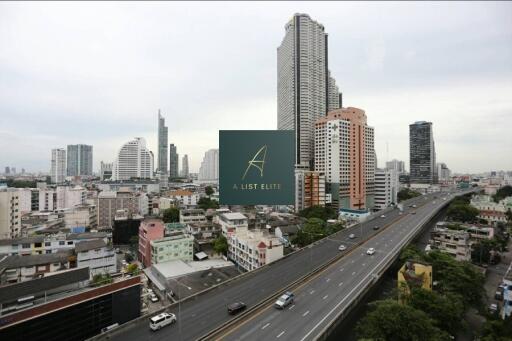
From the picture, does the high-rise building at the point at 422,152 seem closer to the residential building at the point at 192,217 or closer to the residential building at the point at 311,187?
the residential building at the point at 311,187

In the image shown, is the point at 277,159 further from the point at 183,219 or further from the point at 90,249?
the point at 183,219

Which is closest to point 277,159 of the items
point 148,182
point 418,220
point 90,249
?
point 90,249

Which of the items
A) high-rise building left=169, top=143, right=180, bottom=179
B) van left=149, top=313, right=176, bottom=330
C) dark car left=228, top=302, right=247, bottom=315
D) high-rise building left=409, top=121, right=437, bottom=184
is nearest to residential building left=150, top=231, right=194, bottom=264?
van left=149, top=313, right=176, bottom=330

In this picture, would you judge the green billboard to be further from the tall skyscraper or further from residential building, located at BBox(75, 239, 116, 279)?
the tall skyscraper

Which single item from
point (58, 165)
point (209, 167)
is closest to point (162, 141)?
point (209, 167)

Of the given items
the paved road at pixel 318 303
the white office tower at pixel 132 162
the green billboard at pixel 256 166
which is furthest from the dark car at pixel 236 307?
the white office tower at pixel 132 162
